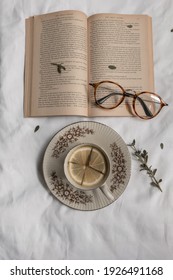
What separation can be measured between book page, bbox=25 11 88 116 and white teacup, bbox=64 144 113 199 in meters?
0.08

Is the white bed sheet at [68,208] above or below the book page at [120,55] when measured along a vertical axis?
below

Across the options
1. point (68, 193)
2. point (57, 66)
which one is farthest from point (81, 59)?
point (68, 193)

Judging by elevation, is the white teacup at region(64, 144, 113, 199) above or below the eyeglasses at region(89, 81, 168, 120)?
below

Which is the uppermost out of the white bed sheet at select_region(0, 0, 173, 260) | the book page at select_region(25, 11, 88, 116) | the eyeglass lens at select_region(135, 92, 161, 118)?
the book page at select_region(25, 11, 88, 116)

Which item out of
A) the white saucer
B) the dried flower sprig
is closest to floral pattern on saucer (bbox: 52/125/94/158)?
the white saucer

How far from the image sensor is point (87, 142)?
23.4 inches

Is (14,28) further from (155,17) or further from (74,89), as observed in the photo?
(155,17)

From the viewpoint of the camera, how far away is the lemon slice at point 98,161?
0.57 metres

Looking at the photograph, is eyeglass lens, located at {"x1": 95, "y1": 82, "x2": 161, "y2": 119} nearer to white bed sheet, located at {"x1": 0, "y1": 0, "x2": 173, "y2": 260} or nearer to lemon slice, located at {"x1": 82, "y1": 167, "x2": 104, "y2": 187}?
white bed sheet, located at {"x1": 0, "y1": 0, "x2": 173, "y2": 260}

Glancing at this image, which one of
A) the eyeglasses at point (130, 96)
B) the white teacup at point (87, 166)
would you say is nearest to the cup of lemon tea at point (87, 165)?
the white teacup at point (87, 166)

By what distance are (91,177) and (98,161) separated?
33 mm

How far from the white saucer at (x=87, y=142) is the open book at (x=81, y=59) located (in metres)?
0.04

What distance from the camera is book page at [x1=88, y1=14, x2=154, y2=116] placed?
625 mm

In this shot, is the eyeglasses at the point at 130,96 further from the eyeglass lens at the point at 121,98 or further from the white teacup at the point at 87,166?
the white teacup at the point at 87,166
